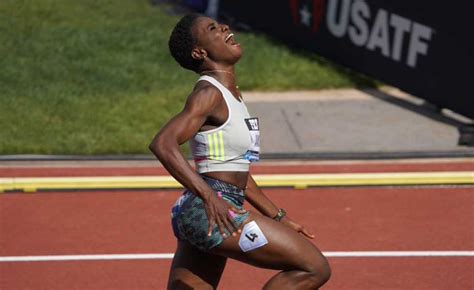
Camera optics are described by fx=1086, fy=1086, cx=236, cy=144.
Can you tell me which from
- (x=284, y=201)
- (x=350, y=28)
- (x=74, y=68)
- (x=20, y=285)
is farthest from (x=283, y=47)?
(x=20, y=285)

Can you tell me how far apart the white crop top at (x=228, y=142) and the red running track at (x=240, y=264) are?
226cm

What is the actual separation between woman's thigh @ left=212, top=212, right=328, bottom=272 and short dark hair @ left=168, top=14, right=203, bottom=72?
923 mm

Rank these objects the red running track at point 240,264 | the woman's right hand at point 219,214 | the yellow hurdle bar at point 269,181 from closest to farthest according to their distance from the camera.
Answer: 1. the woman's right hand at point 219,214
2. the red running track at point 240,264
3. the yellow hurdle bar at point 269,181

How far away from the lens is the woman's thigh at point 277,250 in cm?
556

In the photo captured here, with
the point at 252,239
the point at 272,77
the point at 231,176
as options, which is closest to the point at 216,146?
the point at 231,176

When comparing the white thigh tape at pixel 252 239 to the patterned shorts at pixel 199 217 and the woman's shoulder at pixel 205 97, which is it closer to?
the patterned shorts at pixel 199 217

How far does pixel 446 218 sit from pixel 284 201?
4.79 ft

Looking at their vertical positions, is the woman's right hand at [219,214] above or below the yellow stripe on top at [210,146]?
below

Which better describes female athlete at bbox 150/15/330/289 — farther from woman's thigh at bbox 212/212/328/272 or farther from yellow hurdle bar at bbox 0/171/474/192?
yellow hurdle bar at bbox 0/171/474/192

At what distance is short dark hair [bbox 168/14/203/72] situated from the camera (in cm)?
584

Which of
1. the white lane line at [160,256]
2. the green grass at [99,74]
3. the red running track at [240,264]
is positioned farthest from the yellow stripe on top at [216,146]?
the green grass at [99,74]

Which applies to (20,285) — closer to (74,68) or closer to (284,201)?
(284,201)

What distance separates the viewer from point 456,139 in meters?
12.0

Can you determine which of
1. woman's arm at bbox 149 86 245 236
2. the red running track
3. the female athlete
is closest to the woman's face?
the female athlete
